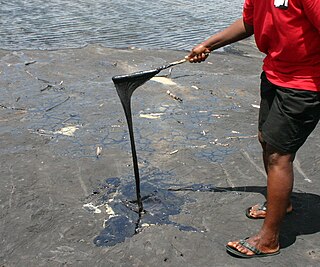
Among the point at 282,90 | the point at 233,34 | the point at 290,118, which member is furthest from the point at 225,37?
the point at 290,118

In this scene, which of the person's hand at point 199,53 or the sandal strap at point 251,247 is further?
the person's hand at point 199,53

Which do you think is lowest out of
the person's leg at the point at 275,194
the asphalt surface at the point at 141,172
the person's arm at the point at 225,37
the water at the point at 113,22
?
the water at the point at 113,22

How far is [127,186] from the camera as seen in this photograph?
12.8 feet

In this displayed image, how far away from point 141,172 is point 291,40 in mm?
1788

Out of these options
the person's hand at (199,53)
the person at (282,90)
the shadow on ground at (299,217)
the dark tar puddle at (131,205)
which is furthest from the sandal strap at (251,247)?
the person's hand at (199,53)

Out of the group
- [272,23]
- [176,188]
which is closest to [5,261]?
[176,188]

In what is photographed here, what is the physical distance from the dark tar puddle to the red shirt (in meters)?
1.17

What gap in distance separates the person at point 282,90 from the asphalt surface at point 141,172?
0.80ft

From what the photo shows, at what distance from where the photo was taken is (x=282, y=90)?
9.47ft

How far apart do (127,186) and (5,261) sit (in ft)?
3.65

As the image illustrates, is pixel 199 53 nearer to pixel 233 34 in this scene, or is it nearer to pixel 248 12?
pixel 233 34

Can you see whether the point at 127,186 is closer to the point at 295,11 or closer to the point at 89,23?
the point at 295,11

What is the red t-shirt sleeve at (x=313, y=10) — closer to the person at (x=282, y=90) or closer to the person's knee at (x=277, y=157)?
the person at (x=282, y=90)

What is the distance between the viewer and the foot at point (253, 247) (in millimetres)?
3096
